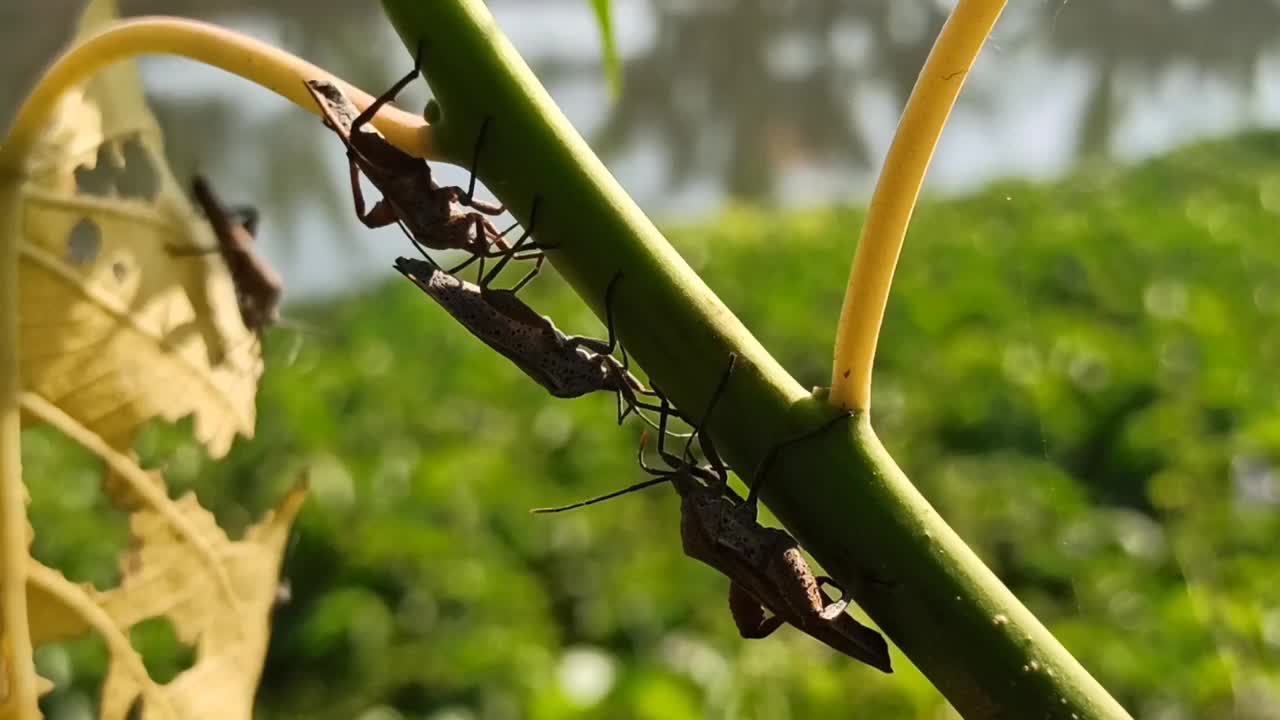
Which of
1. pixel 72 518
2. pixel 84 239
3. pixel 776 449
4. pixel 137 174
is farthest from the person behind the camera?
pixel 72 518

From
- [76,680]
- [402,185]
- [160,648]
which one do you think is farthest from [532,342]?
[76,680]

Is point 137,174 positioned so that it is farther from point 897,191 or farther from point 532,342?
point 897,191

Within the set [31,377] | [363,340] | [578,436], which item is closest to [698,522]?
[31,377]

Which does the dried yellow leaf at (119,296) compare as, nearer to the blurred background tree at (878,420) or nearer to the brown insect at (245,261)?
the blurred background tree at (878,420)

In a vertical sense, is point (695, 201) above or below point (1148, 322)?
below

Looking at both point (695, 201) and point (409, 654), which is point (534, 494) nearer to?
point (409, 654)

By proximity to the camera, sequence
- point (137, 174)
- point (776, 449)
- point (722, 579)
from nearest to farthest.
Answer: point (776, 449) < point (137, 174) < point (722, 579)
